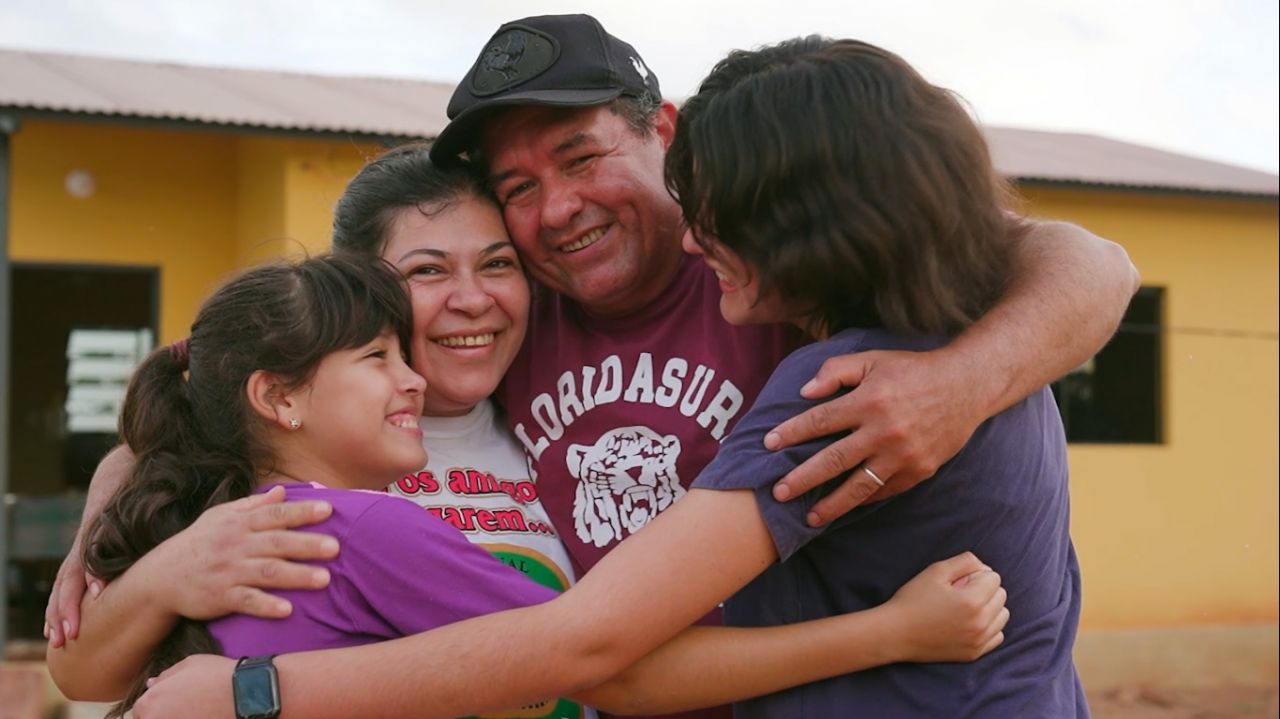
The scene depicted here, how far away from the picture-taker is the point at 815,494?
2.05 m

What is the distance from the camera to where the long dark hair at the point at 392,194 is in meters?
2.86

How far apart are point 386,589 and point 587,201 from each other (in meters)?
1.01

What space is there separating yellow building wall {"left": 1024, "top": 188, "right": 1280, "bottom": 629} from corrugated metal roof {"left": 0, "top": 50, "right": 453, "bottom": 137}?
16.8ft

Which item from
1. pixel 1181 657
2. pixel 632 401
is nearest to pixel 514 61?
pixel 632 401

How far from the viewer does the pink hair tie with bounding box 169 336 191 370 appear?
2.56 meters

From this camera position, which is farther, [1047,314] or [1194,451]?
[1194,451]

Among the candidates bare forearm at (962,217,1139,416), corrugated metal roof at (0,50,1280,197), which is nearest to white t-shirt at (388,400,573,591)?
bare forearm at (962,217,1139,416)

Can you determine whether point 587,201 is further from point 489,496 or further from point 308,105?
point 308,105

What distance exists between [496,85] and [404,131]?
711 centimetres

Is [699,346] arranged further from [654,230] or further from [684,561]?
[684,561]

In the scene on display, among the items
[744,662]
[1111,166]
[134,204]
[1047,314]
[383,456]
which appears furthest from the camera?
[1111,166]

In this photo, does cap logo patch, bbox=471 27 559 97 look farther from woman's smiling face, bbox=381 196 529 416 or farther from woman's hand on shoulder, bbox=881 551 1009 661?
woman's hand on shoulder, bbox=881 551 1009 661

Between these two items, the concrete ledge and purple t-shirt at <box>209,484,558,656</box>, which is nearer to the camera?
purple t-shirt at <box>209,484,558,656</box>

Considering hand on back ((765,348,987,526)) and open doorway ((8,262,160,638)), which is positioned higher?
hand on back ((765,348,987,526))
